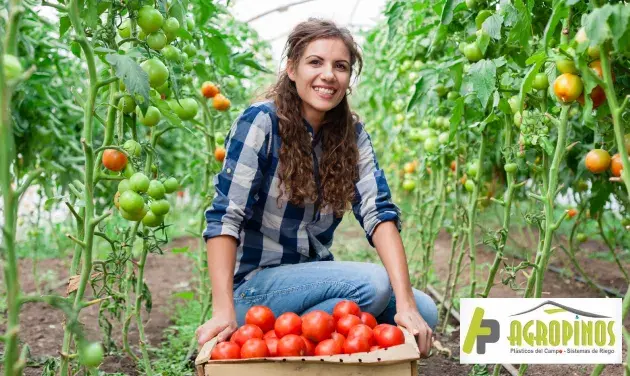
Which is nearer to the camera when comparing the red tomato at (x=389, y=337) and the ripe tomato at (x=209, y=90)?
the red tomato at (x=389, y=337)

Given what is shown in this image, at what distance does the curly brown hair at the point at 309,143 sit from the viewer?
83.2 inches

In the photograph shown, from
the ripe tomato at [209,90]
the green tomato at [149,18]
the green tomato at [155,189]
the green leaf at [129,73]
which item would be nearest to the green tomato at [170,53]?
the green tomato at [149,18]

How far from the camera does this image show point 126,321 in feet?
6.77

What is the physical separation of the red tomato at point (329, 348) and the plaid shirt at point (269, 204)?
0.50m

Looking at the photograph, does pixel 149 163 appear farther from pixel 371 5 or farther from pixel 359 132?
pixel 371 5

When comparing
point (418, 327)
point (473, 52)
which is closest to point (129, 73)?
point (418, 327)

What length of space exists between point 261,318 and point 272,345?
0.19m

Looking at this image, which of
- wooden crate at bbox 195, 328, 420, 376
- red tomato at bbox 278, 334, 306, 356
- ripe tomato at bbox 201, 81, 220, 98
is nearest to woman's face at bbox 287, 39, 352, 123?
ripe tomato at bbox 201, 81, 220, 98

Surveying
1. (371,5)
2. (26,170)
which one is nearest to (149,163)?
(26,170)

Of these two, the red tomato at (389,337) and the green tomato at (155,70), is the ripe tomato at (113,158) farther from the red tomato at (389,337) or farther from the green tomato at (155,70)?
the red tomato at (389,337)

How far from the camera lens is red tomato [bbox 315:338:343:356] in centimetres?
156

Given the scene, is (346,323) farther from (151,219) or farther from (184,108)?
(184,108)

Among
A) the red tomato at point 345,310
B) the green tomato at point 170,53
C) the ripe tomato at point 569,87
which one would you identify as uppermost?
the green tomato at point 170,53

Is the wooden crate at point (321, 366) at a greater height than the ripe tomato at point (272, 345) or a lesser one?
lesser
